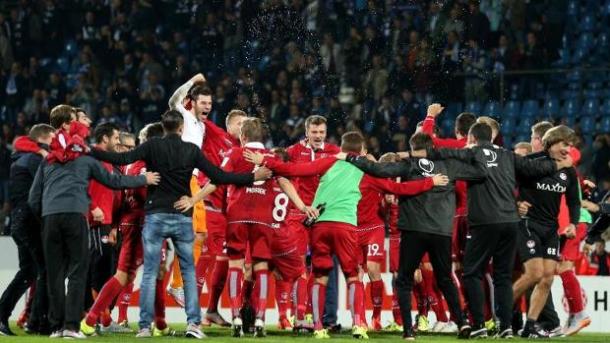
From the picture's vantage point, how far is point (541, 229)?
11812 mm

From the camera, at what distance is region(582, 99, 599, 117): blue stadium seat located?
63.8ft

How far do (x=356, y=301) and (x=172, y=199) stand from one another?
1812mm

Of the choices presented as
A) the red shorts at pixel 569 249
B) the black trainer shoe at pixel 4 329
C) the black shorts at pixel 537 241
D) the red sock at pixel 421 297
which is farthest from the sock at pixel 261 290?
the red shorts at pixel 569 249

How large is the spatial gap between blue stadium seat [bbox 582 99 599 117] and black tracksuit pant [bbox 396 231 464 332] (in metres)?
9.12

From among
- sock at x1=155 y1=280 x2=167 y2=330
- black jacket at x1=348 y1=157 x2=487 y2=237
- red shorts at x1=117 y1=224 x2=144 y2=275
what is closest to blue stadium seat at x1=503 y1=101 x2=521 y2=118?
black jacket at x1=348 y1=157 x2=487 y2=237

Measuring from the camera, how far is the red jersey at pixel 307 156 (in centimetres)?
1211

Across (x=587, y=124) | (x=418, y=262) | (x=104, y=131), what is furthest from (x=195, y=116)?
(x=587, y=124)

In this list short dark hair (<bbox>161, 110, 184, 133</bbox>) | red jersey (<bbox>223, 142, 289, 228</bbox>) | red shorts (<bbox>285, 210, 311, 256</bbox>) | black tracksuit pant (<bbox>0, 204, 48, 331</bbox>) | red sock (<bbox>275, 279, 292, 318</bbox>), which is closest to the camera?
short dark hair (<bbox>161, 110, 184, 133</bbox>)

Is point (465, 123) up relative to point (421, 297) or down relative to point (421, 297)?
up

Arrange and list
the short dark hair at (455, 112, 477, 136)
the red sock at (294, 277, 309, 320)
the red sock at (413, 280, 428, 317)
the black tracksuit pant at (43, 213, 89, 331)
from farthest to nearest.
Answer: the red sock at (413, 280, 428, 317), the red sock at (294, 277, 309, 320), the short dark hair at (455, 112, 477, 136), the black tracksuit pant at (43, 213, 89, 331)

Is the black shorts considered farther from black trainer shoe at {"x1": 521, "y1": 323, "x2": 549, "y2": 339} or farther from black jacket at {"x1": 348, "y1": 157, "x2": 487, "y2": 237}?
black jacket at {"x1": 348, "y1": 157, "x2": 487, "y2": 237}

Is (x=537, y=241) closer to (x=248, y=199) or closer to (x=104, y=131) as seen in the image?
(x=248, y=199)

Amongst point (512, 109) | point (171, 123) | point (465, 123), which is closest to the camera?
point (171, 123)

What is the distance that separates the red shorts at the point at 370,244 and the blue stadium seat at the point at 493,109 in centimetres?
717
